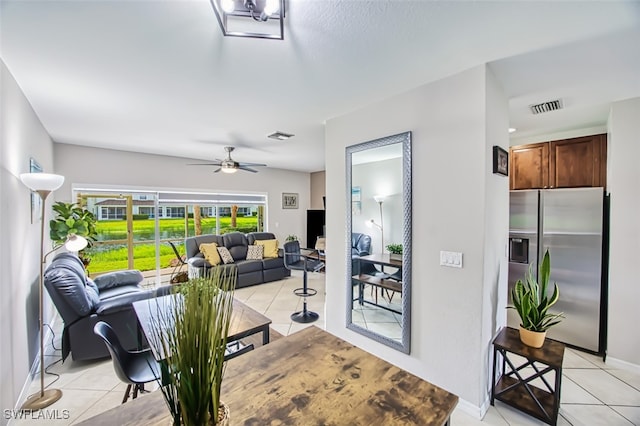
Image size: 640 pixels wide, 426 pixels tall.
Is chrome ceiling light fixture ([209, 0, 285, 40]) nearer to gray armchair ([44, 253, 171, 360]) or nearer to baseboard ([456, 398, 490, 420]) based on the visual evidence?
gray armchair ([44, 253, 171, 360])

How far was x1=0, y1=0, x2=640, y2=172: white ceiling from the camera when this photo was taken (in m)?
1.42

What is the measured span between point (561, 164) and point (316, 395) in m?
3.79

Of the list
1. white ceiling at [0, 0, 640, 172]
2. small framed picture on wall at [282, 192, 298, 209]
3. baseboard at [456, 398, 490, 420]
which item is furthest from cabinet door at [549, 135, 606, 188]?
small framed picture on wall at [282, 192, 298, 209]

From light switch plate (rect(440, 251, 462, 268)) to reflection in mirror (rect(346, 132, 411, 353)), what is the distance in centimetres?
30

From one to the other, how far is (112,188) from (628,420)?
6875 millimetres

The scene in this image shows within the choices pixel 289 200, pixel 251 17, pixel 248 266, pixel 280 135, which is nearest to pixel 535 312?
pixel 251 17

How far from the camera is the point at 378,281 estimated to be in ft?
9.10

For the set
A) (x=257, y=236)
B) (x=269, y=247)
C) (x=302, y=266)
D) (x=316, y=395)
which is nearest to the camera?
(x=316, y=395)

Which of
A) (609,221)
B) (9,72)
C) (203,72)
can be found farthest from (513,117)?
(9,72)

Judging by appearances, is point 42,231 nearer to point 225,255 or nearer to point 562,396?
point 225,255

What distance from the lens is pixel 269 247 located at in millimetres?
6039

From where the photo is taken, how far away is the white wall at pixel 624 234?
251 centimetres

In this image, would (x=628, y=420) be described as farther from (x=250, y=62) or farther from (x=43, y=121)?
(x=43, y=121)

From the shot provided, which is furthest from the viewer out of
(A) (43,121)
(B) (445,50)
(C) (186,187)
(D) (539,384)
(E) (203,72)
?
(C) (186,187)
